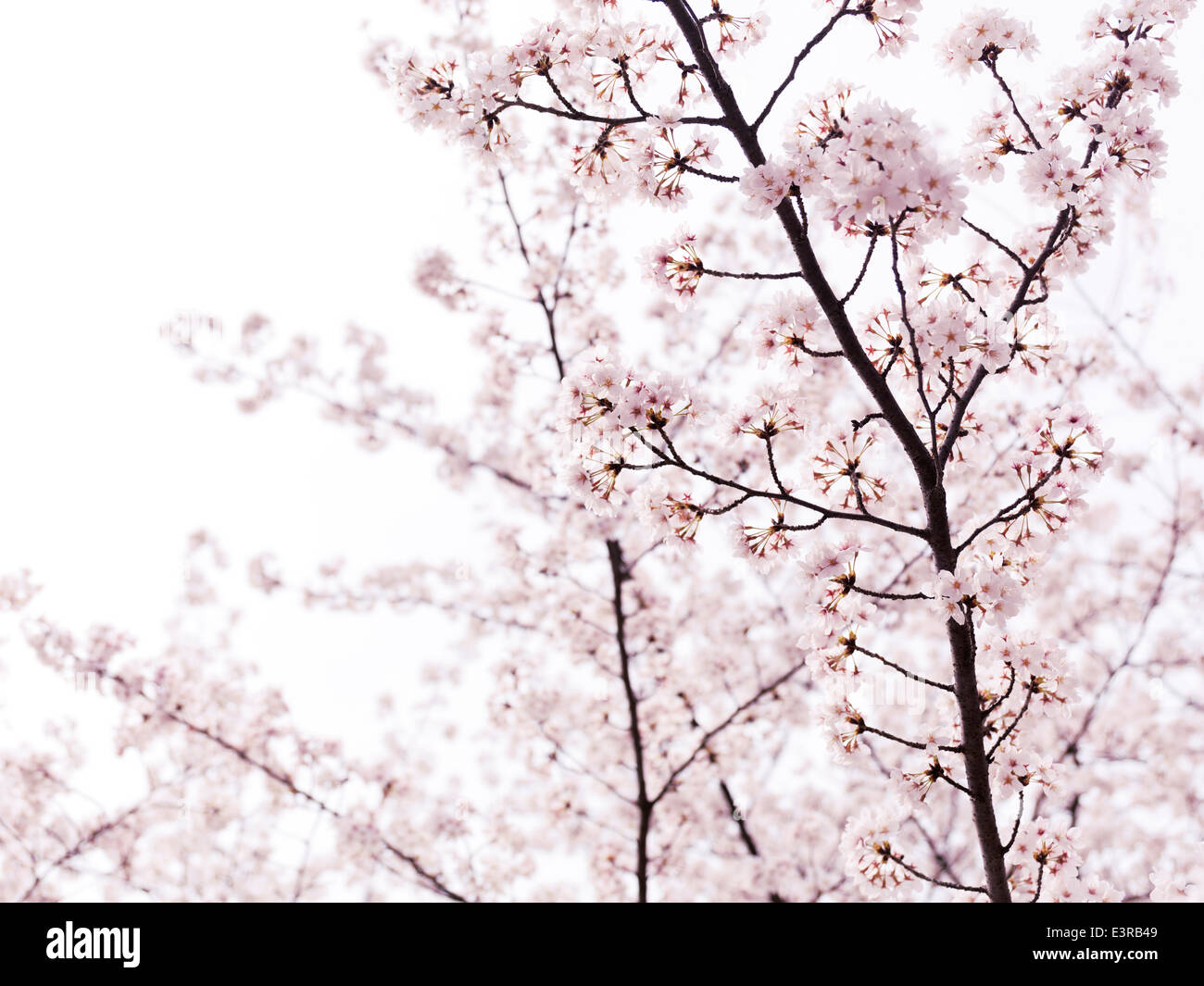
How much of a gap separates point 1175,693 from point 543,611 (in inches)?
288

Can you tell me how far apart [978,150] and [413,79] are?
218cm

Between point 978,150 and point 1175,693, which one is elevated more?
point 978,150

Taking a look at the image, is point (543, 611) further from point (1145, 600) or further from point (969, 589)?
point (1145, 600)

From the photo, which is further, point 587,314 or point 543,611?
point 543,611

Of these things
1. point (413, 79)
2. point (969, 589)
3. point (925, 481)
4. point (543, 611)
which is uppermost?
point (413, 79)

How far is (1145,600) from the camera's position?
9.25m
